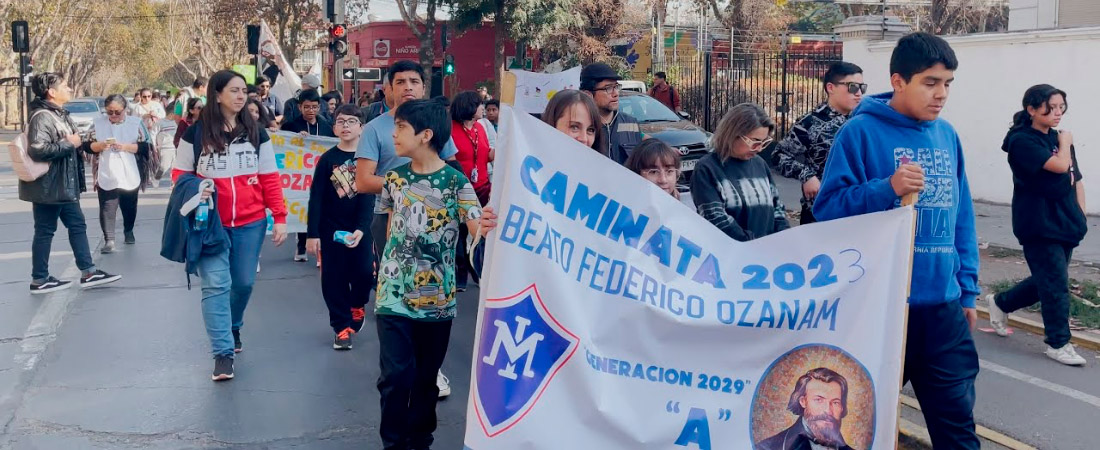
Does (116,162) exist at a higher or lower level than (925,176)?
lower

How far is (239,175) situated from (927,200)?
160 inches

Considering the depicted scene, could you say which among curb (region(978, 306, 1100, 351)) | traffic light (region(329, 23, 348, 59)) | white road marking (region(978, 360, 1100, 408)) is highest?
traffic light (region(329, 23, 348, 59))

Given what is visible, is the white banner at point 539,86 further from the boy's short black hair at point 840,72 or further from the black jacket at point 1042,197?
the black jacket at point 1042,197

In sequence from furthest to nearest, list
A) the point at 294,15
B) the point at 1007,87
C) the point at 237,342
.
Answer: the point at 294,15
the point at 1007,87
the point at 237,342

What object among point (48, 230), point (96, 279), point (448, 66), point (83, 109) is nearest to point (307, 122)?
point (96, 279)

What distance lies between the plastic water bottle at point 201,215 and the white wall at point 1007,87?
11.1 metres

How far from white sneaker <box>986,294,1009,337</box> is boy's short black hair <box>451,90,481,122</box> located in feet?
13.1

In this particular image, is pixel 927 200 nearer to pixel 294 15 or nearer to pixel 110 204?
pixel 110 204

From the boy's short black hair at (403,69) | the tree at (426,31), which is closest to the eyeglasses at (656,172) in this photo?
the boy's short black hair at (403,69)

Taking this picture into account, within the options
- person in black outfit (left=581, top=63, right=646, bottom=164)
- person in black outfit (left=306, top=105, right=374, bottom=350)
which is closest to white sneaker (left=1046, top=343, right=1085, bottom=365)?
person in black outfit (left=581, top=63, right=646, bottom=164)

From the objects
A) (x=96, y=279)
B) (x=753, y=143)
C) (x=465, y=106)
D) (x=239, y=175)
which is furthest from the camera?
(x=96, y=279)

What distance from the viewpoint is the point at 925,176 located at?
12.8 ft

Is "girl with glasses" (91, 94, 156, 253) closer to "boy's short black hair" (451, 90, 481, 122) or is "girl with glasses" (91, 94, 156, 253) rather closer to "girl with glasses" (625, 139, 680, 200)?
"boy's short black hair" (451, 90, 481, 122)

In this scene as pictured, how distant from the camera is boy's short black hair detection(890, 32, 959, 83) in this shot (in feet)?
12.6
